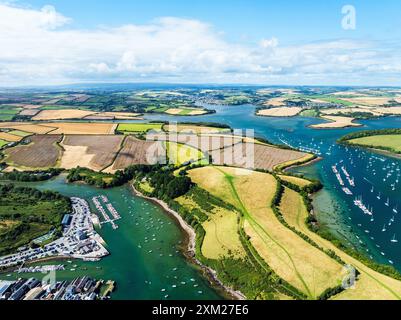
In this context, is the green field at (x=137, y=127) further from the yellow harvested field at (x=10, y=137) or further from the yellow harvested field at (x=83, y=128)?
the yellow harvested field at (x=10, y=137)

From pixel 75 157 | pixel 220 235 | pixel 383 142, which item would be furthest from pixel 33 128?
pixel 383 142

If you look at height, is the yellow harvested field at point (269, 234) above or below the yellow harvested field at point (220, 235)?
above

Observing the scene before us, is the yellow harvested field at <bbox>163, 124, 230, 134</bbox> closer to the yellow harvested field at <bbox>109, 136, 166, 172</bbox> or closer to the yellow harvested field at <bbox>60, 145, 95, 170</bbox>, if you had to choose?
the yellow harvested field at <bbox>109, 136, 166, 172</bbox>

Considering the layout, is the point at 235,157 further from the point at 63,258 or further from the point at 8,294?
the point at 8,294

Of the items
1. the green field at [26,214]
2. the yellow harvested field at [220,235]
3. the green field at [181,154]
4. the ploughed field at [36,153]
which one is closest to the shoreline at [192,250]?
the yellow harvested field at [220,235]

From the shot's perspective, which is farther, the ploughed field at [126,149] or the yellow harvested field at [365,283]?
the ploughed field at [126,149]

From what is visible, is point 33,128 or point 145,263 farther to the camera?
point 33,128

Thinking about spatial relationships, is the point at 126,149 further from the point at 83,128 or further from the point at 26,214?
the point at 26,214
